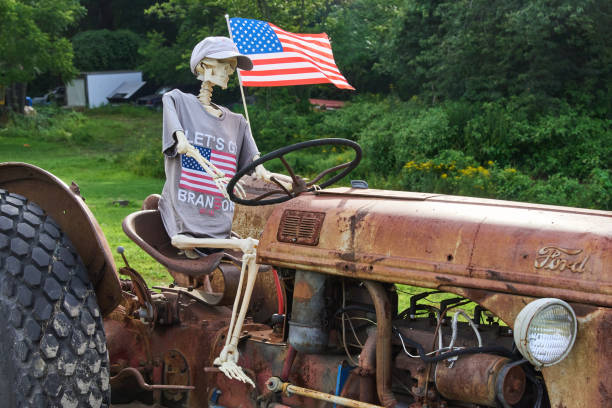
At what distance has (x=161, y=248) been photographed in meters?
4.39

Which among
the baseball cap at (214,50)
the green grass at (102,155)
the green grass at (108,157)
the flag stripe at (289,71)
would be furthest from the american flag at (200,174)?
the green grass at (102,155)

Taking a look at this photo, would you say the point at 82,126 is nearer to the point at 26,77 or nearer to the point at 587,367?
the point at 26,77

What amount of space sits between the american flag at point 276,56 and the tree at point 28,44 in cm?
1686

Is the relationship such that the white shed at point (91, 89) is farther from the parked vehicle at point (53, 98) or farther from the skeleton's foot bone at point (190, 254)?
the skeleton's foot bone at point (190, 254)

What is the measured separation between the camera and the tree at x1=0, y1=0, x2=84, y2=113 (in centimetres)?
2256

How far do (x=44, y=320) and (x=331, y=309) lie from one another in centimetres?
124

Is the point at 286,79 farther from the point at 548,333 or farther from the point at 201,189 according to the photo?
the point at 548,333

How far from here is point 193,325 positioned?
426cm

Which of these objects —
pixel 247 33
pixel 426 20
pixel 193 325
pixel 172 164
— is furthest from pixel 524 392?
pixel 426 20

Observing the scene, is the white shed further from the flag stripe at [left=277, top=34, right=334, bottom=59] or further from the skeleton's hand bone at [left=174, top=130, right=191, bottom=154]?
the skeleton's hand bone at [left=174, top=130, right=191, bottom=154]

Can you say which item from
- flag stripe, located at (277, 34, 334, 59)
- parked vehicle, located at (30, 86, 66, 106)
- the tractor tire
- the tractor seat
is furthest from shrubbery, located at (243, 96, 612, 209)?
parked vehicle, located at (30, 86, 66, 106)

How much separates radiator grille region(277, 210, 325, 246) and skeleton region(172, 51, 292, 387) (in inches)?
9.7

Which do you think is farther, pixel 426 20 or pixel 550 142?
pixel 426 20

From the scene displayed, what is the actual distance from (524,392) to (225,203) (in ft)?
6.51
